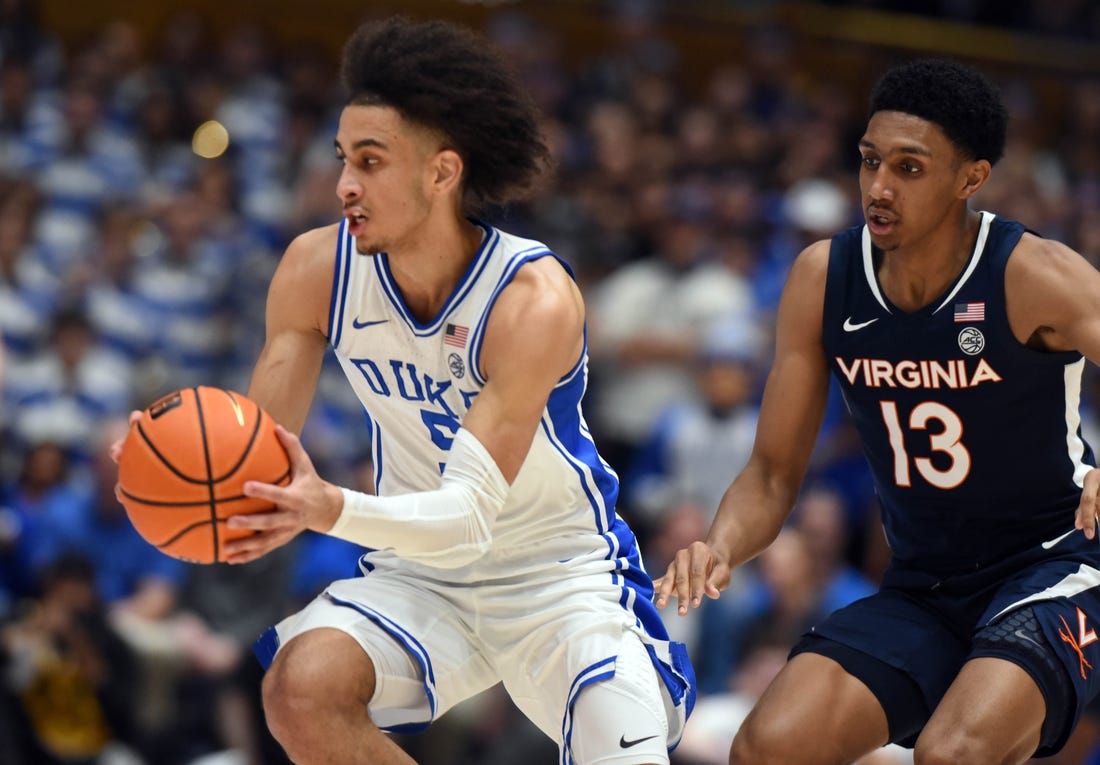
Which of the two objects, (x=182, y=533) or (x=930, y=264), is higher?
(x=930, y=264)

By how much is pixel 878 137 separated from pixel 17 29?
1092cm

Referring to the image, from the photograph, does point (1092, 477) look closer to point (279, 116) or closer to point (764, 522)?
point (764, 522)

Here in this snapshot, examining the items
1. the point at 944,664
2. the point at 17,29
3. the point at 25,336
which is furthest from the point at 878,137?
the point at 17,29

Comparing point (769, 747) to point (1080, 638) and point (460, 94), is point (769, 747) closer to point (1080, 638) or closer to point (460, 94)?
point (1080, 638)

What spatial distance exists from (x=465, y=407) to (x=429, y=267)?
477 mm

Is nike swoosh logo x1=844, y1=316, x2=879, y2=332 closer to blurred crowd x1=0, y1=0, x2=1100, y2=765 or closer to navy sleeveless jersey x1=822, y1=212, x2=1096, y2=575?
navy sleeveless jersey x1=822, y1=212, x2=1096, y2=575

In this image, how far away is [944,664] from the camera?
16.8ft

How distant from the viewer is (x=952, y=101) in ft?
16.9

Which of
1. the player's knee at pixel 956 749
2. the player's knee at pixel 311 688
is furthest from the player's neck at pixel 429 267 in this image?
the player's knee at pixel 956 749

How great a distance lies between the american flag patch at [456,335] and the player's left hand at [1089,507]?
1.93 metres

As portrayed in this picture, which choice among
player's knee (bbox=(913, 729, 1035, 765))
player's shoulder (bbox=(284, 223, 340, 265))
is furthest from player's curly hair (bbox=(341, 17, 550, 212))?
player's knee (bbox=(913, 729, 1035, 765))

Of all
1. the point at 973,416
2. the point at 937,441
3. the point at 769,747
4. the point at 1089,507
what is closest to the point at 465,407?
the point at 769,747

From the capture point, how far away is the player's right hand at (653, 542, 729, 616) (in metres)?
4.96

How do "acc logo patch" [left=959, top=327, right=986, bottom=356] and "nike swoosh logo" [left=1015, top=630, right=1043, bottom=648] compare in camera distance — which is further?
"acc logo patch" [left=959, top=327, right=986, bottom=356]
